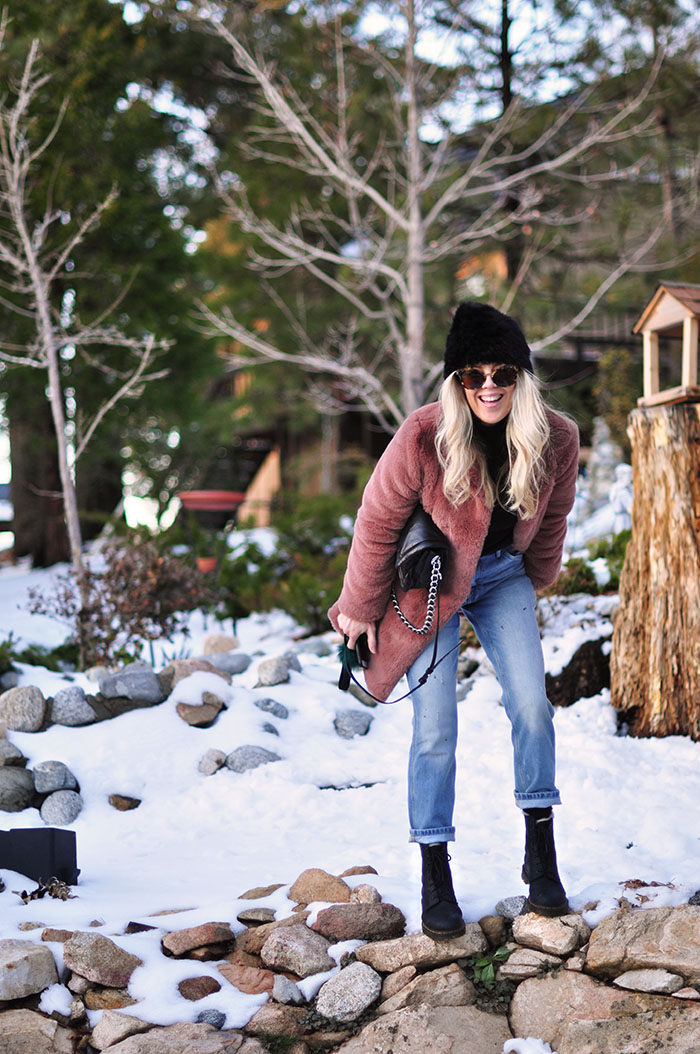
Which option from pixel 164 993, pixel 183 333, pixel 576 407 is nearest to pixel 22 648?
pixel 164 993

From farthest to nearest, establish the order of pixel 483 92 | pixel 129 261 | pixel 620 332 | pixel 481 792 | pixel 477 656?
pixel 620 332, pixel 129 261, pixel 483 92, pixel 477 656, pixel 481 792

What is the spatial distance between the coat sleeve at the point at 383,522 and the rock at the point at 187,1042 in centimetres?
115

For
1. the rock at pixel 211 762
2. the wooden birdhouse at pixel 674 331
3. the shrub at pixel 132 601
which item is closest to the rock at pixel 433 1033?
the rock at pixel 211 762

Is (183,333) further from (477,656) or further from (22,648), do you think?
(477,656)

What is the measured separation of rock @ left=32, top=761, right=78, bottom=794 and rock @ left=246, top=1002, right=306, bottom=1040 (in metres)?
1.87

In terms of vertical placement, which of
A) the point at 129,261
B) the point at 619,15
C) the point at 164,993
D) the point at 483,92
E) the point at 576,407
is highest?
the point at 619,15

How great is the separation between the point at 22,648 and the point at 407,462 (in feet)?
16.6

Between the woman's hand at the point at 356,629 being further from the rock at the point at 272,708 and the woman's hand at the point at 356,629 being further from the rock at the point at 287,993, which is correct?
the rock at the point at 272,708

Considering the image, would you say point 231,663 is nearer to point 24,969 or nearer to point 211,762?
point 211,762

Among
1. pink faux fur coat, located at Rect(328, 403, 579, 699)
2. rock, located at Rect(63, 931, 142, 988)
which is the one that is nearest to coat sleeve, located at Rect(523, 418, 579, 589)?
pink faux fur coat, located at Rect(328, 403, 579, 699)

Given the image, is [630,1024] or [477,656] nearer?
[630,1024]

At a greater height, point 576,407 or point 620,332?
point 620,332

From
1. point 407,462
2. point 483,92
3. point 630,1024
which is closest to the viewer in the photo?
point 630,1024

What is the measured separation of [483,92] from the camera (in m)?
9.96
